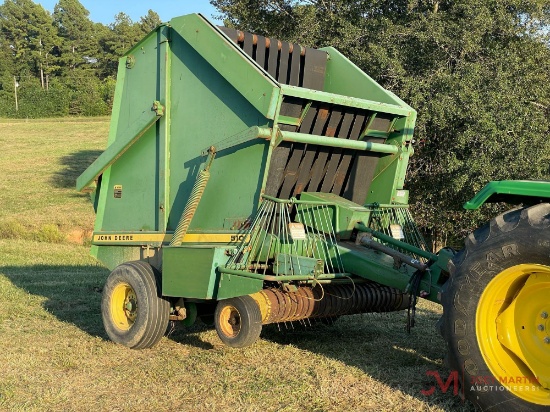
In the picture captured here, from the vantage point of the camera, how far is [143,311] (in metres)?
5.88

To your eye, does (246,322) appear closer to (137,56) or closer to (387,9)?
(137,56)

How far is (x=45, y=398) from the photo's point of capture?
4461 mm

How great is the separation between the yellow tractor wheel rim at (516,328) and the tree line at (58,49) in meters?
53.2

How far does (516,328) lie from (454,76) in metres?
11.8

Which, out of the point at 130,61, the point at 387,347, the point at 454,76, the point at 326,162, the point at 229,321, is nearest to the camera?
the point at 229,321

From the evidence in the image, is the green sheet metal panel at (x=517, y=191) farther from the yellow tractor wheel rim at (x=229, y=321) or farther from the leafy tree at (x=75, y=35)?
the leafy tree at (x=75, y=35)

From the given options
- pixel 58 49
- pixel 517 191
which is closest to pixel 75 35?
pixel 58 49

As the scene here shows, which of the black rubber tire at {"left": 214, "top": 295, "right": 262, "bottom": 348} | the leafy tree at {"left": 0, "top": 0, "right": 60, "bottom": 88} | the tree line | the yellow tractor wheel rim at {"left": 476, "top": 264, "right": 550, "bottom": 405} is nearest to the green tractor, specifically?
the black rubber tire at {"left": 214, "top": 295, "right": 262, "bottom": 348}

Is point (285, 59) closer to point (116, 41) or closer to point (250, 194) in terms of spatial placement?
point (250, 194)

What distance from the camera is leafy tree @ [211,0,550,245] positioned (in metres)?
14.3

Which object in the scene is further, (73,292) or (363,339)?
(73,292)

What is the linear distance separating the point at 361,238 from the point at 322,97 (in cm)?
114

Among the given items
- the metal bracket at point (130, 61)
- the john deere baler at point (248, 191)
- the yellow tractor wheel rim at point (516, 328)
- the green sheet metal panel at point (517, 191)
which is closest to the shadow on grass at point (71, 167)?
the metal bracket at point (130, 61)

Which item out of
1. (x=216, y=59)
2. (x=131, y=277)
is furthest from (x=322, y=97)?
(x=131, y=277)
